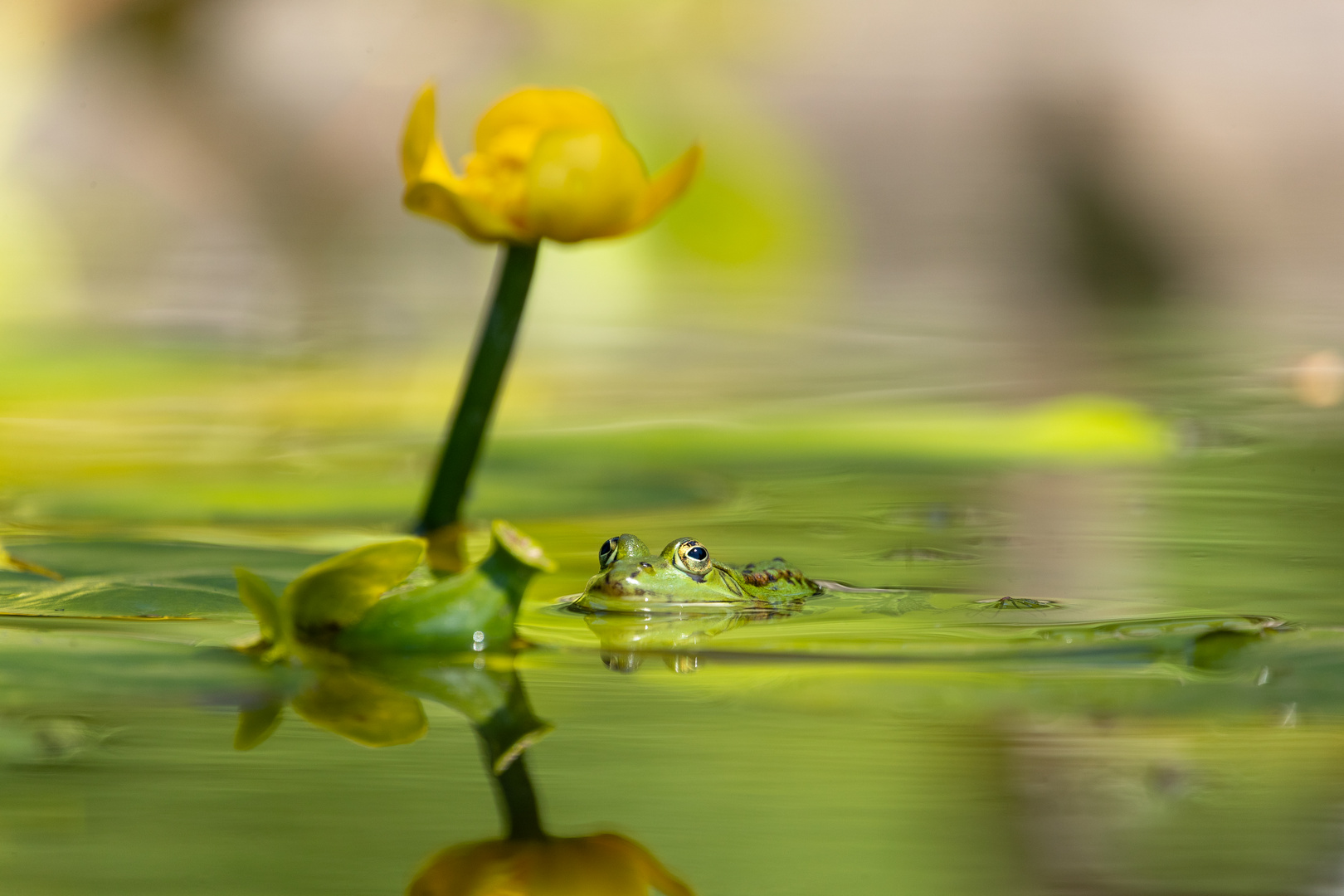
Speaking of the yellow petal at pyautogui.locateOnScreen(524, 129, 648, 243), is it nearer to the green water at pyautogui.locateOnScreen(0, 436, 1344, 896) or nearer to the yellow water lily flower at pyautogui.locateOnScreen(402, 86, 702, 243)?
the yellow water lily flower at pyautogui.locateOnScreen(402, 86, 702, 243)

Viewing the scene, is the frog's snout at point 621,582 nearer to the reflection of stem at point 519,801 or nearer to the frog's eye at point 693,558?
the frog's eye at point 693,558

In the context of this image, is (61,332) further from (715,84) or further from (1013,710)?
(1013,710)

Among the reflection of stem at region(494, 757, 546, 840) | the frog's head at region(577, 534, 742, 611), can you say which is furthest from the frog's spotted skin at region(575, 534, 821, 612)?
the reflection of stem at region(494, 757, 546, 840)

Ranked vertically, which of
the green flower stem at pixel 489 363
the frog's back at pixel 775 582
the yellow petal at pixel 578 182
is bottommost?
the frog's back at pixel 775 582

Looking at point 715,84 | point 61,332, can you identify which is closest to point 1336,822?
point 61,332

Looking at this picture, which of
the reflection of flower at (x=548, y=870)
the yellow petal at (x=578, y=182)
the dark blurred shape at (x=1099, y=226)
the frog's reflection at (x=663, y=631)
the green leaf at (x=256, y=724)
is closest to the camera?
the reflection of flower at (x=548, y=870)

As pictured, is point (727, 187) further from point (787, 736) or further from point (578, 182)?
point (787, 736)

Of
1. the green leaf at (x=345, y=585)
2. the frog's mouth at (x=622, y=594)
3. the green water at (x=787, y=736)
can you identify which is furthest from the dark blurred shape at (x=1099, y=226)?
the green leaf at (x=345, y=585)
